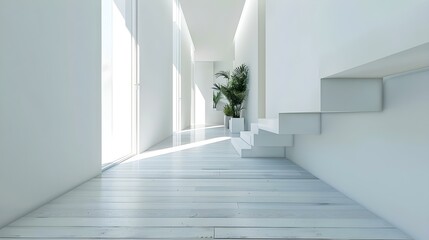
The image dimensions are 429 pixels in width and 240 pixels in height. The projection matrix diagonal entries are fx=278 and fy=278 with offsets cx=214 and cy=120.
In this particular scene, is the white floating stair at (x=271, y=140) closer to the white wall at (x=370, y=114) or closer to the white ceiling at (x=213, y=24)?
the white wall at (x=370, y=114)

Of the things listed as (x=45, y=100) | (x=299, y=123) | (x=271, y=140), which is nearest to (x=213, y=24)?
(x=271, y=140)

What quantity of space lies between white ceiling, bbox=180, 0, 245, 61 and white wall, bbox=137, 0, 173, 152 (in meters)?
1.33

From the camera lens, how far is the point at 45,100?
1.56m

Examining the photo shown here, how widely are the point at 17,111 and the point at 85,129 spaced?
693mm

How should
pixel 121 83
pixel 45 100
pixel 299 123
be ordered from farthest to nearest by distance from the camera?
pixel 121 83 < pixel 299 123 < pixel 45 100

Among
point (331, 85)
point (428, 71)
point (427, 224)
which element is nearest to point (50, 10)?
point (331, 85)

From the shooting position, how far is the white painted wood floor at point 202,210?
47.5 inches

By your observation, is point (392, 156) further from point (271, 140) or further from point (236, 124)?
point (236, 124)

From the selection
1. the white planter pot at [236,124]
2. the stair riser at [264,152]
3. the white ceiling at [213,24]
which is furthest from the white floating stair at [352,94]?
the white ceiling at [213,24]

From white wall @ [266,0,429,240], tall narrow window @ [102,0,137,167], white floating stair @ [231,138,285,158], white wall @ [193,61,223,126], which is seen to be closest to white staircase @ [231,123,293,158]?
white floating stair @ [231,138,285,158]

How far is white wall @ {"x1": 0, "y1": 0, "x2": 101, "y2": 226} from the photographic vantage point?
1.30 m

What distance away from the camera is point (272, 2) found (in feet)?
10.2

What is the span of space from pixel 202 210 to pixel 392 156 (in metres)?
0.96

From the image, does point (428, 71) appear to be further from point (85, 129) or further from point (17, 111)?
point (85, 129)
